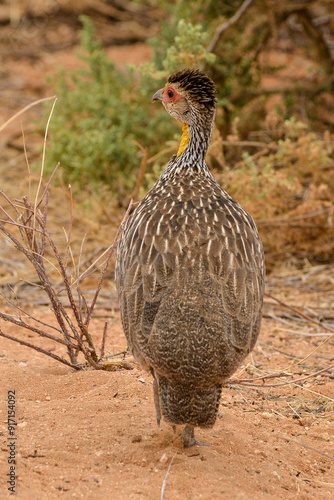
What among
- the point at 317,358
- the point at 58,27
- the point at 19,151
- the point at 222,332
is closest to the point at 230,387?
the point at 317,358

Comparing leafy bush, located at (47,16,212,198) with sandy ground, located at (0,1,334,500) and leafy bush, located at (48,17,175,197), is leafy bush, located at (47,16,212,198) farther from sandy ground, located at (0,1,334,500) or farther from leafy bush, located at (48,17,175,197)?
sandy ground, located at (0,1,334,500)

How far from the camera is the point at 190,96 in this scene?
4.48 m

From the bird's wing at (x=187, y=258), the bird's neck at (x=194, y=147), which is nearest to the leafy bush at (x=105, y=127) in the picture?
the bird's neck at (x=194, y=147)

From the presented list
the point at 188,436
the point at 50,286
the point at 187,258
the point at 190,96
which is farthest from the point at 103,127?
the point at 188,436

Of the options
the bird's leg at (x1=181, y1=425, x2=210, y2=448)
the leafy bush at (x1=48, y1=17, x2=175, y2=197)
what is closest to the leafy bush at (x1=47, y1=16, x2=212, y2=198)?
the leafy bush at (x1=48, y1=17, x2=175, y2=197)

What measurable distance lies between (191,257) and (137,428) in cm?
118

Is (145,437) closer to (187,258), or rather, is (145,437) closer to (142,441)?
(142,441)

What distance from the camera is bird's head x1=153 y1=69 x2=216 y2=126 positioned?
4.43 m

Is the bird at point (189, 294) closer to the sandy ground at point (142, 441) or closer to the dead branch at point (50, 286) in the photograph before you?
the sandy ground at point (142, 441)

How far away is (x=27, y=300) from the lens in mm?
6465

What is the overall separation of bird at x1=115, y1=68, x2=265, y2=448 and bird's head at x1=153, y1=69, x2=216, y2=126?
0.72m

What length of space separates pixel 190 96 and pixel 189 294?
5.81 feet

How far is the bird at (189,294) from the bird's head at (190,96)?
2.36 ft

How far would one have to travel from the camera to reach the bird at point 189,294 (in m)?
3.28
